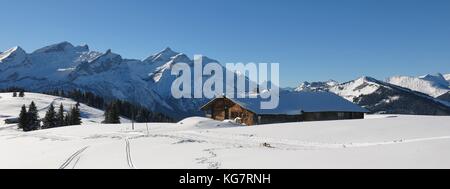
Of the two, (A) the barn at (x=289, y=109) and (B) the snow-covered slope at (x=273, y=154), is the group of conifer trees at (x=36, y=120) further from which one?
(B) the snow-covered slope at (x=273, y=154)

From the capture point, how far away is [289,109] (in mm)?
62906

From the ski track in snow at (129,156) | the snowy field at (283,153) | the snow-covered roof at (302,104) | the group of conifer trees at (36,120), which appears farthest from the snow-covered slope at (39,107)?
the ski track in snow at (129,156)

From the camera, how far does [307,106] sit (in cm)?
6481

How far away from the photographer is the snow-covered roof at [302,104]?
61.8 metres

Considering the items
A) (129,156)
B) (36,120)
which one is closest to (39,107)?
(36,120)

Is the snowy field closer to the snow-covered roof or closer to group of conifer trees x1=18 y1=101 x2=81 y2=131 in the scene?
the snow-covered roof

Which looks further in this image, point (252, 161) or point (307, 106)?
point (307, 106)

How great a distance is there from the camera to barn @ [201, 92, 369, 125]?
61469mm

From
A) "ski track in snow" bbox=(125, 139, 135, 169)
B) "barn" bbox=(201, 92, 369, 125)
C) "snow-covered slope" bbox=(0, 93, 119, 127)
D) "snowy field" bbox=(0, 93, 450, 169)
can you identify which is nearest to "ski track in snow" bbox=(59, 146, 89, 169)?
"snowy field" bbox=(0, 93, 450, 169)

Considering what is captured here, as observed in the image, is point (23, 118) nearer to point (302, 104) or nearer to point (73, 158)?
point (302, 104)

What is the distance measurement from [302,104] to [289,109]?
3334mm
